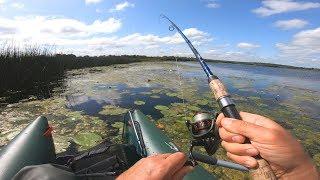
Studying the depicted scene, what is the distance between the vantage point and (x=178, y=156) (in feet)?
5.37

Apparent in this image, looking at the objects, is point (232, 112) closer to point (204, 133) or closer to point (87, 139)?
point (204, 133)

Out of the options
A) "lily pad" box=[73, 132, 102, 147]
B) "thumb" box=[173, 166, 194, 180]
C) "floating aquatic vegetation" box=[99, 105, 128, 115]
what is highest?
"thumb" box=[173, 166, 194, 180]

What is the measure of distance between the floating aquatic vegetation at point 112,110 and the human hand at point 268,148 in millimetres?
8614

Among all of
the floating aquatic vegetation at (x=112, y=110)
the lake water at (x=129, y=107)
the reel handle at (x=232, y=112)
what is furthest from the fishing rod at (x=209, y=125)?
the floating aquatic vegetation at (x=112, y=110)

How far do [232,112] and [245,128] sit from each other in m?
0.22

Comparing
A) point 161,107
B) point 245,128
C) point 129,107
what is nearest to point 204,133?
point 245,128

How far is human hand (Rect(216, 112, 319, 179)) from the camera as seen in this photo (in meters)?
1.51

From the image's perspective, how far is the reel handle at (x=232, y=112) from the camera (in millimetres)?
1583

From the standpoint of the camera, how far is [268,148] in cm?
153

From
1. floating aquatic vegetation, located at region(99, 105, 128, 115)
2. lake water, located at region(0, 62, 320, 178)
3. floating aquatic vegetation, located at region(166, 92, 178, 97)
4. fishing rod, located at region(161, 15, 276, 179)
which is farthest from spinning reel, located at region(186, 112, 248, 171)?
floating aquatic vegetation, located at region(166, 92, 178, 97)

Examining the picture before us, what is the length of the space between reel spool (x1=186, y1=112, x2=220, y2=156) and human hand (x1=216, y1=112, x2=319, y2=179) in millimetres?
278

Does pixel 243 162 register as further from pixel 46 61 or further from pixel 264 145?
pixel 46 61

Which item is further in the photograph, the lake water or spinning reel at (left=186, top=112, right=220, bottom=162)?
the lake water

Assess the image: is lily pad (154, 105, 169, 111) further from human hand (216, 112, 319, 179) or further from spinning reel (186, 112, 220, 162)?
human hand (216, 112, 319, 179)
